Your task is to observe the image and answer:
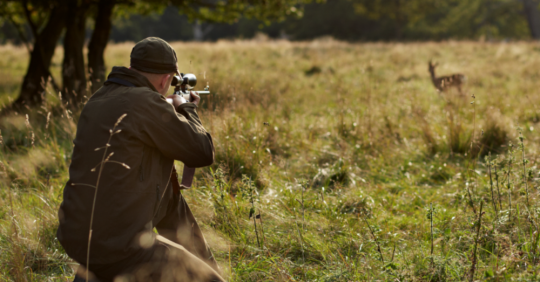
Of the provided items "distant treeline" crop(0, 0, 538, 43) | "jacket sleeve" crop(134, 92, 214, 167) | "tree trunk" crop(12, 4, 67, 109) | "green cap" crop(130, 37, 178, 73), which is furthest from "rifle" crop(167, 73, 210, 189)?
"distant treeline" crop(0, 0, 538, 43)

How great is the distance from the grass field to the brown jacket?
765 mm

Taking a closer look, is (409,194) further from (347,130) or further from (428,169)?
(347,130)

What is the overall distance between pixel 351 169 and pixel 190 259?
2.67m

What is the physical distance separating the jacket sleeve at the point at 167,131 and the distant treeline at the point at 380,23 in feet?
99.0

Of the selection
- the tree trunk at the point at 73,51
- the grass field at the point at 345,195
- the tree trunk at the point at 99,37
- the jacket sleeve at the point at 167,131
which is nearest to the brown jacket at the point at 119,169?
the jacket sleeve at the point at 167,131

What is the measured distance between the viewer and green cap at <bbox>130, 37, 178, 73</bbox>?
2.07m

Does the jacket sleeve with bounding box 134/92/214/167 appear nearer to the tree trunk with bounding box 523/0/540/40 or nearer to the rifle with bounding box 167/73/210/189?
the rifle with bounding box 167/73/210/189

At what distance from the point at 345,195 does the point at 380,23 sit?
136 ft

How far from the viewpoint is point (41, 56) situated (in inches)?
327

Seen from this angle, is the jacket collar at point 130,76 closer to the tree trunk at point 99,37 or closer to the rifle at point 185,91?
the rifle at point 185,91

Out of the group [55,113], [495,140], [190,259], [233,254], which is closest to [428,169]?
[495,140]

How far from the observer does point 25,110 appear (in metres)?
7.30

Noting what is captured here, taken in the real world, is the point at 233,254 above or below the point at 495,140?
below

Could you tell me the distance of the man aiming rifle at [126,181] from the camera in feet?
6.16
